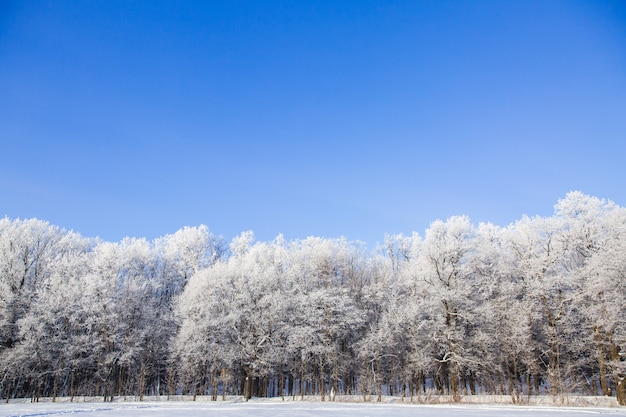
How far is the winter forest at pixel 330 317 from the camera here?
38.7 m

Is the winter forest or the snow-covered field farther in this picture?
the winter forest

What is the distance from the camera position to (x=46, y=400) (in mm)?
41188

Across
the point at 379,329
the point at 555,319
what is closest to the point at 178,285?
the point at 379,329

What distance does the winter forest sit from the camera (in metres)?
38.7

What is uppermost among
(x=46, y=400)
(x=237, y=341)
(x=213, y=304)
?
(x=213, y=304)

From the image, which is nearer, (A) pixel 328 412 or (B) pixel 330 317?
(A) pixel 328 412

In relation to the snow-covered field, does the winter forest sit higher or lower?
higher

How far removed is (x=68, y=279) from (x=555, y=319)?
48.3 metres

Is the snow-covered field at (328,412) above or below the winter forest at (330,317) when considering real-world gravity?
below

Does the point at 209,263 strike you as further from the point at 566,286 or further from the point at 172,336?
the point at 566,286

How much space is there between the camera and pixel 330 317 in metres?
45.5

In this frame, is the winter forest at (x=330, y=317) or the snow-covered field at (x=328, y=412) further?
the winter forest at (x=330, y=317)

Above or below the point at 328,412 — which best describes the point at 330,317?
above

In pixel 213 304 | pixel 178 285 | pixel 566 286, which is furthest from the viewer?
pixel 178 285
